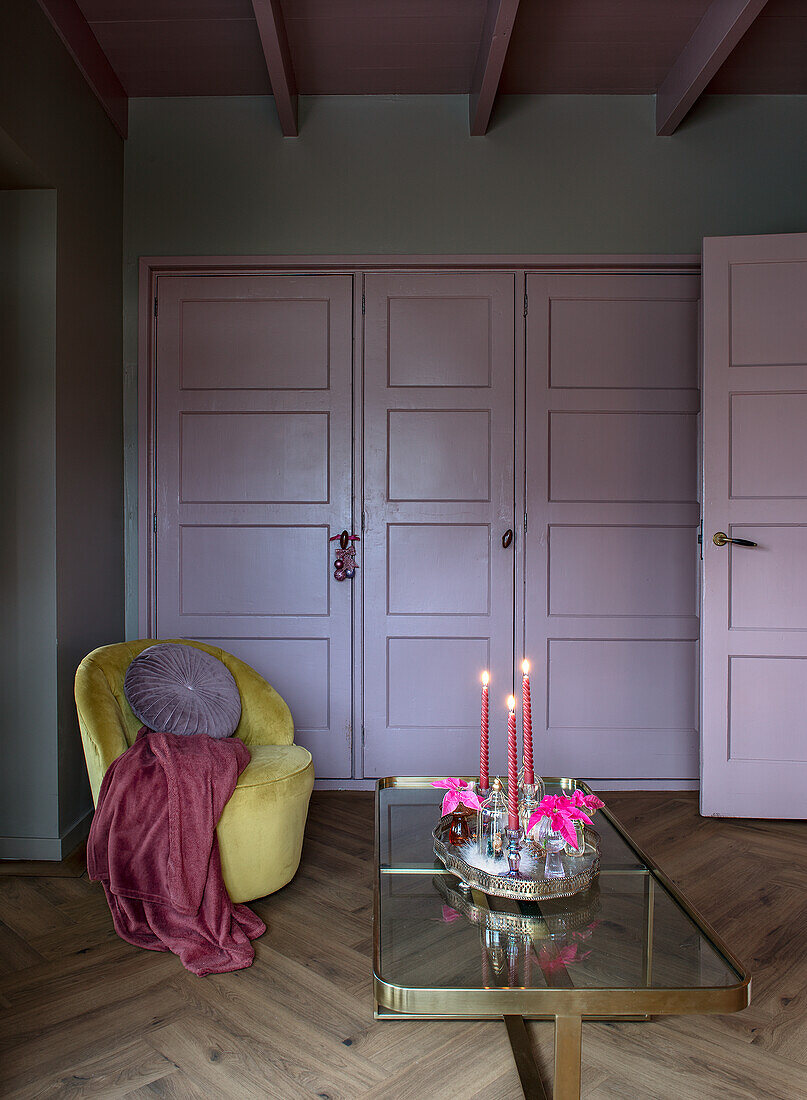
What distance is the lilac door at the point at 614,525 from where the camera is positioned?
10.7 ft

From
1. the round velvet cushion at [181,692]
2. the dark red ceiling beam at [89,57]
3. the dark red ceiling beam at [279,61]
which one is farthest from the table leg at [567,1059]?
the dark red ceiling beam at [89,57]

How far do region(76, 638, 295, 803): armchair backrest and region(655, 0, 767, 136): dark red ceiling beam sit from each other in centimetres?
276

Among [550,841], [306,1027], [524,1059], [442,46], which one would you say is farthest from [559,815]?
[442,46]

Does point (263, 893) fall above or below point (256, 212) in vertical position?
below

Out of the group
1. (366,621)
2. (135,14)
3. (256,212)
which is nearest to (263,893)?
(366,621)

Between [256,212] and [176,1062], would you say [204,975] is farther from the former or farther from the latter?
[256,212]

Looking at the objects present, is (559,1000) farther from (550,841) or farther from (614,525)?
(614,525)

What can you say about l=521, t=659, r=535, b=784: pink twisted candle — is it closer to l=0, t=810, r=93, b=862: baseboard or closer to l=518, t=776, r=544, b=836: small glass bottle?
l=518, t=776, r=544, b=836: small glass bottle

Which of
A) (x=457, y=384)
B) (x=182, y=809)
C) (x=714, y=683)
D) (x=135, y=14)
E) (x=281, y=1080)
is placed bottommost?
(x=281, y=1080)

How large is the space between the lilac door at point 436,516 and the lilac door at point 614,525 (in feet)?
0.54

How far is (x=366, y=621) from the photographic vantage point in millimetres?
3270

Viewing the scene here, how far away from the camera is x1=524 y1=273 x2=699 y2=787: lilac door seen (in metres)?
3.25

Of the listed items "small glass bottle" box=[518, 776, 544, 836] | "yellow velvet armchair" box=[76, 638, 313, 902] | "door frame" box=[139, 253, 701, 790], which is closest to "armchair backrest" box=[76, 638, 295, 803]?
"yellow velvet armchair" box=[76, 638, 313, 902]

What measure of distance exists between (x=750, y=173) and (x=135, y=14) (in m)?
2.55
